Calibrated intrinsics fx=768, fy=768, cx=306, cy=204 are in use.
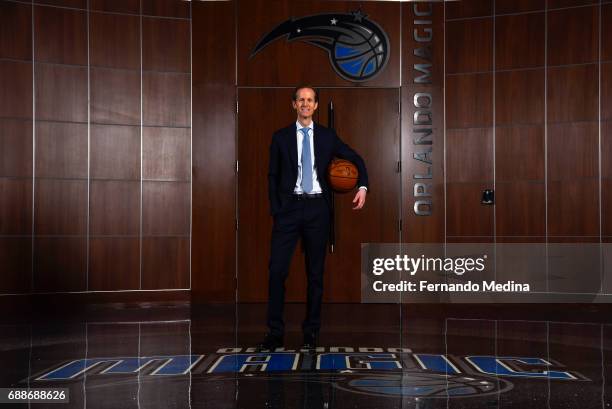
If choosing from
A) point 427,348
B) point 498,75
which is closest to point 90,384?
point 427,348

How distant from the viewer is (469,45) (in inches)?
310

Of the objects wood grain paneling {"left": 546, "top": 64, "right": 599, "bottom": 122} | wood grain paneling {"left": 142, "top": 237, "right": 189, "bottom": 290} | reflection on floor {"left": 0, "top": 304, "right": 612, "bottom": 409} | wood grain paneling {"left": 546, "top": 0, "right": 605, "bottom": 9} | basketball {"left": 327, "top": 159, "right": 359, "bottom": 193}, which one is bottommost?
reflection on floor {"left": 0, "top": 304, "right": 612, "bottom": 409}

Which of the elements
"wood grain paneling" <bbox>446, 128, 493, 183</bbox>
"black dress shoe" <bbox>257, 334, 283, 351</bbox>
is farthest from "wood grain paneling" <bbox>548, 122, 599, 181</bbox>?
"black dress shoe" <bbox>257, 334, 283, 351</bbox>

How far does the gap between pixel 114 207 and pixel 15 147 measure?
3.54ft

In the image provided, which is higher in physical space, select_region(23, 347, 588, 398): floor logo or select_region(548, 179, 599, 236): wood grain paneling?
select_region(548, 179, 599, 236): wood grain paneling

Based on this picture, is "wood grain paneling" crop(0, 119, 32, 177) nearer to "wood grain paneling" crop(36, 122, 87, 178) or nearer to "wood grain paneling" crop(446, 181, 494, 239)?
"wood grain paneling" crop(36, 122, 87, 178)

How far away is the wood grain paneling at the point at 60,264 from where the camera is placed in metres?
7.17

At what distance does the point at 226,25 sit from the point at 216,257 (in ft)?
7.84

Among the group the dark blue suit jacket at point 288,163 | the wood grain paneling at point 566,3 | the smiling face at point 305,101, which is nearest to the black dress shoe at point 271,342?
the dark blue suit jacket at point 288,163

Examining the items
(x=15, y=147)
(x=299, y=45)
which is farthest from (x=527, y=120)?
(x=15, y=147)

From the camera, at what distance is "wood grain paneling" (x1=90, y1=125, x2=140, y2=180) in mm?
7484

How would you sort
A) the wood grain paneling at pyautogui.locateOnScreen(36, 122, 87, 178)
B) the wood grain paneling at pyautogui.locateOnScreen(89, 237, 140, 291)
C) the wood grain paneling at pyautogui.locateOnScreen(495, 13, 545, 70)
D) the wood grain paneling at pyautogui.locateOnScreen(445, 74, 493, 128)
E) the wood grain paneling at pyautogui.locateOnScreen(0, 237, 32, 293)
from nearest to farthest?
1. the wood grain paneling at pyautogui.locateOnScreen(0, 237, 32, 293)
2. the wood grain paneling at pyautogui.locateOnScreen(36, 122, 87, 178)
3. the wood grain paneling at pyautogui.locateOnScreen(89, 237, 140, 291)
4. the wood grain paneling at pyautogui.locateOnScreen(495, 13, 545, 70)
5. the wood grain paneling at pyautogui.locateOnScreen(445, 74, 493, 128)

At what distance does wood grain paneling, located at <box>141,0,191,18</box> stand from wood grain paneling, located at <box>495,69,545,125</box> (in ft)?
10.6

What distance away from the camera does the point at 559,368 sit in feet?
12.8
